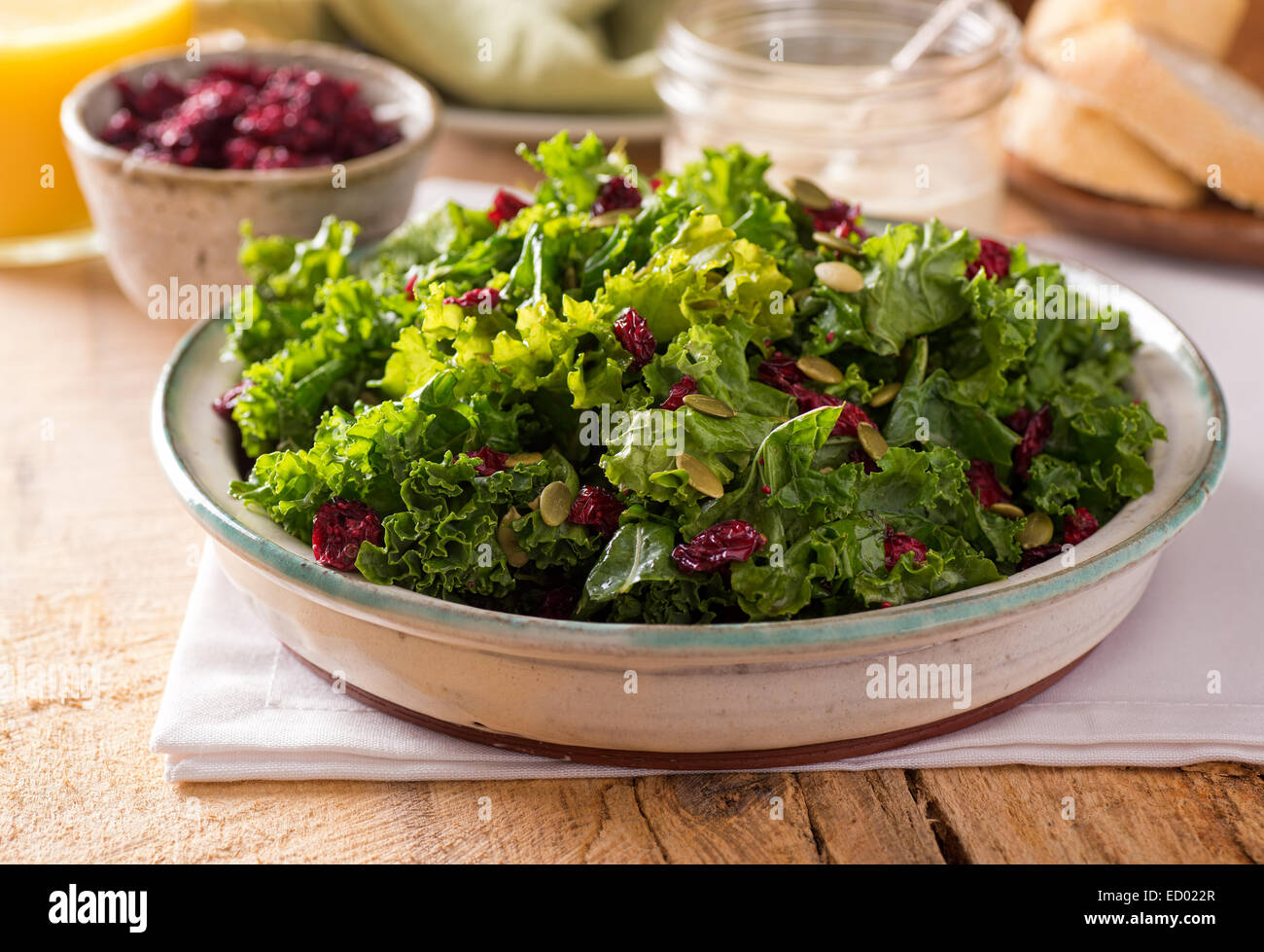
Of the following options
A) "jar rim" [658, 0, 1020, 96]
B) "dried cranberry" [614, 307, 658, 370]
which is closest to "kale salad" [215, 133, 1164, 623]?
"dried cranberry" [614, 307, 658, 370]

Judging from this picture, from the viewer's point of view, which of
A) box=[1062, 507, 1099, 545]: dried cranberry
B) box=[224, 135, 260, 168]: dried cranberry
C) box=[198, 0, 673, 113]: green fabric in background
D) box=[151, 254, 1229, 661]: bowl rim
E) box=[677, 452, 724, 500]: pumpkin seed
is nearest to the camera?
box=[151, 254, 1229, 661]: bowl rim

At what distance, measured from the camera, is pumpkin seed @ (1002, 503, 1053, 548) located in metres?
1.92

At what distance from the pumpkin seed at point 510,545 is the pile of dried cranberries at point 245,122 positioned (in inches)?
59.5

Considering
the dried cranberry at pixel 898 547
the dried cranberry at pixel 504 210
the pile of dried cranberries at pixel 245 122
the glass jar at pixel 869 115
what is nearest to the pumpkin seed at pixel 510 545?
the dried cranberry at pixel 898 547

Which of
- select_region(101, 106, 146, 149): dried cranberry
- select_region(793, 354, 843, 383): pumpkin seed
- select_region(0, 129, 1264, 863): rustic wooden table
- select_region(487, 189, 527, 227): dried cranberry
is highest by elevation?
select_region(793, 354, 843, 383): pumpkin seed

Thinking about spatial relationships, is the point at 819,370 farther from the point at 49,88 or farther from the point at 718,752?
the point at 49,88

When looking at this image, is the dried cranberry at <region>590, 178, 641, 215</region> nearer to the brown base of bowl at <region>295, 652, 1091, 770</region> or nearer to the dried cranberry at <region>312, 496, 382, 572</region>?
the dried cranberry at <region>312, 496, 382, 572</region>

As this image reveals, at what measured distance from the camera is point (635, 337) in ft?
6.08

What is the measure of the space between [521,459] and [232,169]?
1489 mm

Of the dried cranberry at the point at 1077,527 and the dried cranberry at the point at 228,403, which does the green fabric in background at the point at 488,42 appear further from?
the dried cranberry at the point at 1077,527

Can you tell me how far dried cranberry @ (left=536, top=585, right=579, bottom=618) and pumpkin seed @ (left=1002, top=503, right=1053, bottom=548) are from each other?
2.22ft

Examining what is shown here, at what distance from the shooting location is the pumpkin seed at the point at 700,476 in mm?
1714

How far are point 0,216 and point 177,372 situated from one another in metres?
1.55

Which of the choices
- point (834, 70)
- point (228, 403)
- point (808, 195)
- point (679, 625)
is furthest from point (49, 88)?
point (679, 625)
